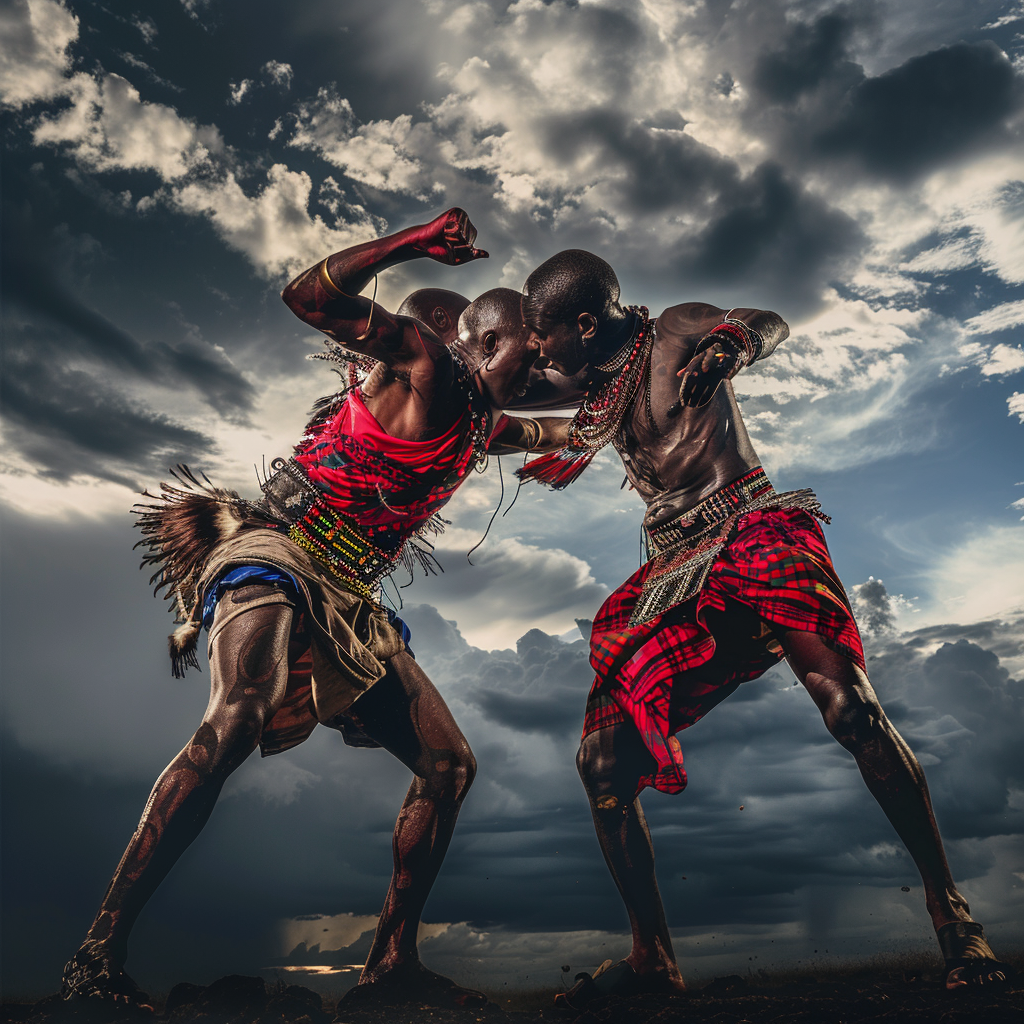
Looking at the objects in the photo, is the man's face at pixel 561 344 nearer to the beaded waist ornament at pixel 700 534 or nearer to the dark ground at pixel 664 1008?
the beaded waist ornament at pixel 700 534

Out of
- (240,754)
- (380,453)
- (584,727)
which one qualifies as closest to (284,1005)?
(240,754)

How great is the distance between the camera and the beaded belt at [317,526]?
444 centimetres

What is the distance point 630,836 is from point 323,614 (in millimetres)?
1997

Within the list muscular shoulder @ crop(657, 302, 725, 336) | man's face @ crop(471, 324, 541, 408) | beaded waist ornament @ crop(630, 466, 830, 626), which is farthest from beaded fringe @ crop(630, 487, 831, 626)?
man's face @ crop(471, 324, 541, 408)

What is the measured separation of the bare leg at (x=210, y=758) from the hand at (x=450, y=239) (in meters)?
1.83

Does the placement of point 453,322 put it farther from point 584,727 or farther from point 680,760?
point 680,760

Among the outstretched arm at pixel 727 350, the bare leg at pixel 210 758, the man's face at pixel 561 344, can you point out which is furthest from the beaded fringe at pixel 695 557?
the bare leg at pixel 210 758

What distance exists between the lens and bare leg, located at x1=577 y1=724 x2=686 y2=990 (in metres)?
4.08

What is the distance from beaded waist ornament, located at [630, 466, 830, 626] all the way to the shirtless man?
1229 millimetres

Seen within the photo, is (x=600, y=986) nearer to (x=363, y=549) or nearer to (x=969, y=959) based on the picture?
(x=969, y=959)

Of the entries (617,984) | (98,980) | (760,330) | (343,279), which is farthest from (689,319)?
(98,980)

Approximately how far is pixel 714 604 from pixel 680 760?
855 mm

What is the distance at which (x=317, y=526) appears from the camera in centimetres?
445

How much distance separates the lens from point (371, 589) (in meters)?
4.66
